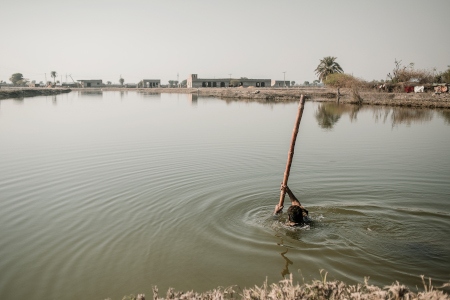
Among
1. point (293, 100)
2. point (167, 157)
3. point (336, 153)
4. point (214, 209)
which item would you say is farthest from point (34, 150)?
point (293, 100)

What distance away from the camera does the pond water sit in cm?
698

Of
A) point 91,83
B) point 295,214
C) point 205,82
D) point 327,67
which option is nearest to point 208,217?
point 295,214

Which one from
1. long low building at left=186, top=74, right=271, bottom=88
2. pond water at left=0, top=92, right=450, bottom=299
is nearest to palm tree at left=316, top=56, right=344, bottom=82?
long low building at left=186, top=74, right=271, bottom=88

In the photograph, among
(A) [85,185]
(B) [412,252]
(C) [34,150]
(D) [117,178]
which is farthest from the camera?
(C) [34,150]

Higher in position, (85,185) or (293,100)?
(293,100)

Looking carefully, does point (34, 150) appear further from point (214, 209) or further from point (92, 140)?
point (214, 209)

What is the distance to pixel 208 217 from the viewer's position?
988cm

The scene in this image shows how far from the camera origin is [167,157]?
17469mm

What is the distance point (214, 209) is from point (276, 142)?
1219cm

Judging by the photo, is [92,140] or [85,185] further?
[92,140]

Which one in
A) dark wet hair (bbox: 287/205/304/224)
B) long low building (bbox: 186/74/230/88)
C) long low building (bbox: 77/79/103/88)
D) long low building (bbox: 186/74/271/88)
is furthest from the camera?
long low building (bbox: 77/79/103/88)

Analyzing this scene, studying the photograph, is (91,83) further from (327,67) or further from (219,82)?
(327,67)

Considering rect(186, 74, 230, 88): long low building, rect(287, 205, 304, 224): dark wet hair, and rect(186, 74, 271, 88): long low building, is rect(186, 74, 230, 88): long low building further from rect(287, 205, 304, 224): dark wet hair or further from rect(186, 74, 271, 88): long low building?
rect(287, 205, 304, 224): dark wet hair

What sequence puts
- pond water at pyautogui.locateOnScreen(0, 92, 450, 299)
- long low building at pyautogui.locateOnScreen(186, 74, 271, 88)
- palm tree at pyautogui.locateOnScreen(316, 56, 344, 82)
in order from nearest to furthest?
pond water at pyautogui.locateOnScreen(0, 92, 450, 299) → palm tree at pyautogui.locateOnScreen(316, 56, 344, 82) → long low building at pyautogui.locateOnScreen(186, 74, 271, 88)
